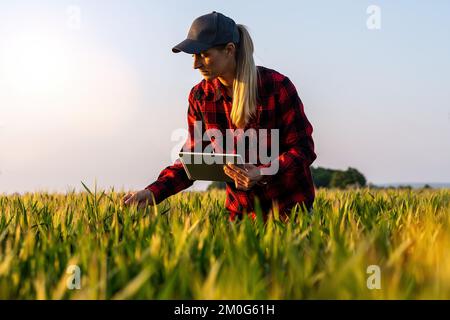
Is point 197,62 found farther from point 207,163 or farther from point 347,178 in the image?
point 347,178

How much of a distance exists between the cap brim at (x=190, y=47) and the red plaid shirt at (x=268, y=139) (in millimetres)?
519

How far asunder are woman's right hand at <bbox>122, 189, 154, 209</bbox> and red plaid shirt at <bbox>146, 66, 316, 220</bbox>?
105 mm

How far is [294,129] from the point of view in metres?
3.67

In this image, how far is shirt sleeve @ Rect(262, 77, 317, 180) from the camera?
11.6ft

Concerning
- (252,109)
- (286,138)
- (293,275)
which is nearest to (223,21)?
(252,109)

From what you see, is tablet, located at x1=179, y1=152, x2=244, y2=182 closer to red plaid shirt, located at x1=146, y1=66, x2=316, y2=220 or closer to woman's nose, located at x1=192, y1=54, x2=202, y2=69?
red plaid shirt, located at x1=146, y1=66, x2=316, y2=220

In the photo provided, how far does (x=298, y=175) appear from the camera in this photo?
3.82 metres

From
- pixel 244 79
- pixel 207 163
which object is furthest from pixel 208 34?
pixel 207 163

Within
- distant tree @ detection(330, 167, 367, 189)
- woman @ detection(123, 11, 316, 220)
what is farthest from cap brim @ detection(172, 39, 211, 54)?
distant tree @ detection(330, 167, 367, 189)

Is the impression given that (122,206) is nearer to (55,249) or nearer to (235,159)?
(235,159)

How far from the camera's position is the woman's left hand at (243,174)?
120 inches

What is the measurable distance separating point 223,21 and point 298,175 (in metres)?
1.09

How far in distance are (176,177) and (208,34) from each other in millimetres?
954

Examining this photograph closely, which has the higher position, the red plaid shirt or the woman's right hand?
the red plaid shirt
